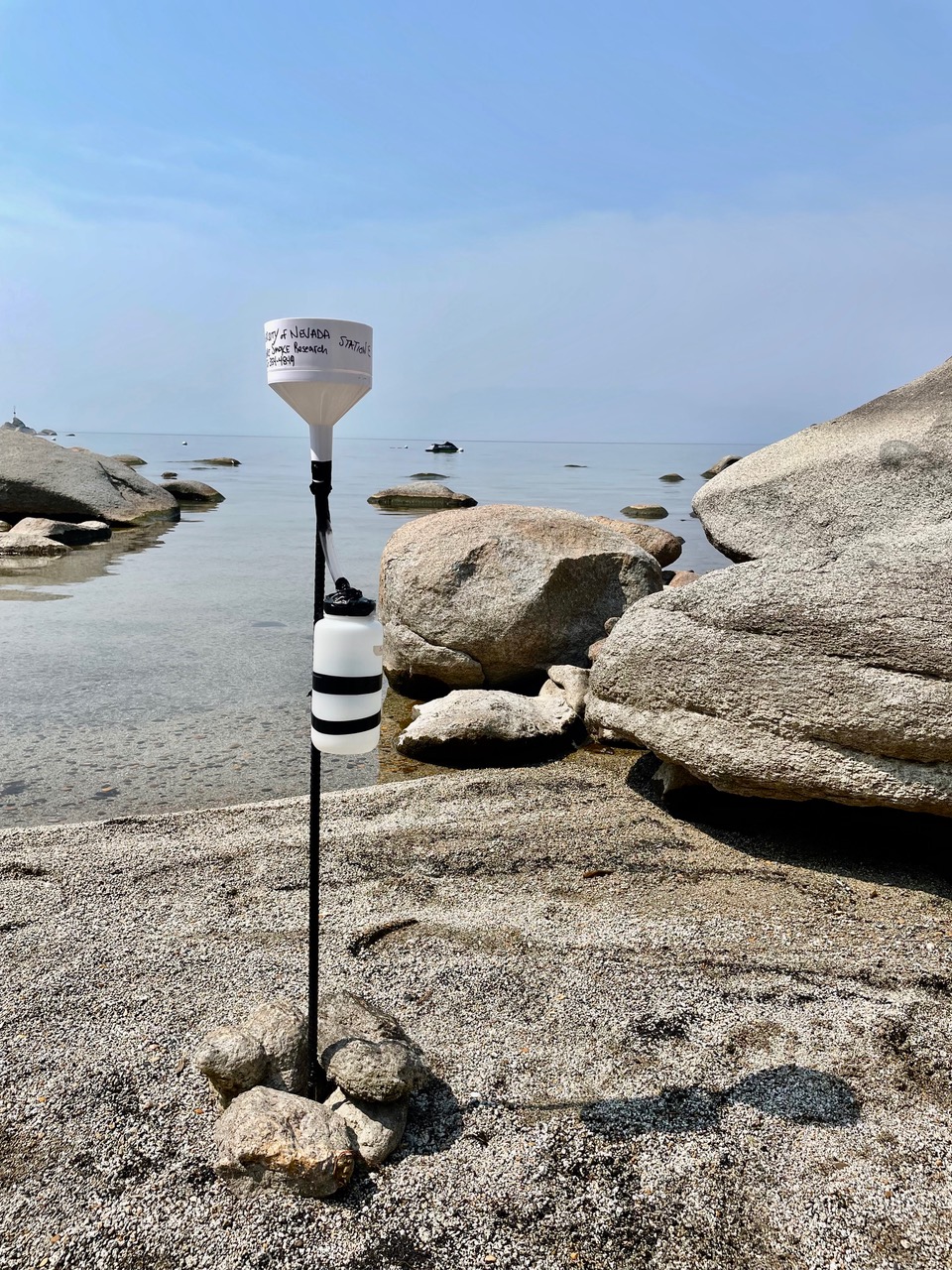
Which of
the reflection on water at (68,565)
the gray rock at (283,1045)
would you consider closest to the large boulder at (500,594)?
the gray rock at (283,1045)

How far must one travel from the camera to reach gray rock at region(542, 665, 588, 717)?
5.91m

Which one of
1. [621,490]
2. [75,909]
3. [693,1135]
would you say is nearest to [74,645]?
[75,909]

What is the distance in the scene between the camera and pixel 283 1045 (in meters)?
2.49

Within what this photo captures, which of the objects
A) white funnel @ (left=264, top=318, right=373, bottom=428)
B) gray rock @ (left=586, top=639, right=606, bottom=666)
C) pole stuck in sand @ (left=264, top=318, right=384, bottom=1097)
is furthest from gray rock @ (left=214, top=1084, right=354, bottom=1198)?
gray rock @ (left=586, top=639, right=606, bottom=666)

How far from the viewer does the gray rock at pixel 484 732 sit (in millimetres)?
5355

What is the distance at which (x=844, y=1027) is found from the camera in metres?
2.83

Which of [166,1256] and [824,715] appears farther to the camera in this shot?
[824,715]

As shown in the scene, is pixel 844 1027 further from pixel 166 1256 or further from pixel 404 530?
pixel 404 530

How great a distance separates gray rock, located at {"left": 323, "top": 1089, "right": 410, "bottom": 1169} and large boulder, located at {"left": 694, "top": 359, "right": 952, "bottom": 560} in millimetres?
4101

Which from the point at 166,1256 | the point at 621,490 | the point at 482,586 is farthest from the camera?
the point at 621,490

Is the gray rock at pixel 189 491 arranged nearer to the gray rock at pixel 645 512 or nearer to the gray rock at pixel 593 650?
the gray rock at pixel 645 512

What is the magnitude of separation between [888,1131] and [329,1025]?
5.05 feet

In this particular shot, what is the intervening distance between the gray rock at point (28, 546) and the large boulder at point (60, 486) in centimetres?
231

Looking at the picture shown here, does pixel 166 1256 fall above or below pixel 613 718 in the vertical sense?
below
